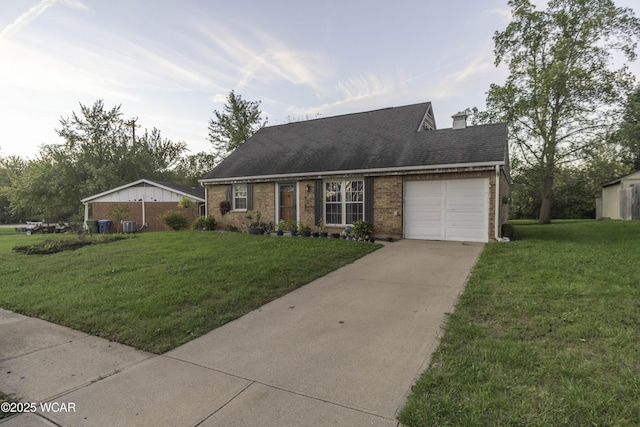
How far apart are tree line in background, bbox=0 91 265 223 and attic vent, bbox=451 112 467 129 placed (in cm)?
2479

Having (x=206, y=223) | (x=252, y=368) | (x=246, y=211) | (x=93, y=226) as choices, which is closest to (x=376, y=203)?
(x=246, y=211)

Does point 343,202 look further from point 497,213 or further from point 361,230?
point 497,213

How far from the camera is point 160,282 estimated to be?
580cm

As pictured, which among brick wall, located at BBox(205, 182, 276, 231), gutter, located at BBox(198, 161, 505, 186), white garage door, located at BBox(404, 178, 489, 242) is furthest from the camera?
brick wall, located at BBox(205, 182, 276, 231)

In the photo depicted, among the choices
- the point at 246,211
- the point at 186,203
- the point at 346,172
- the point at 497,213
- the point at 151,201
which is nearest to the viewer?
the point at 497,213

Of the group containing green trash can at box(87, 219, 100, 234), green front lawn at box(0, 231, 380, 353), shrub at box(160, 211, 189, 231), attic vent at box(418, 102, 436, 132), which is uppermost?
attic vent at box(418, 102, 436, 132)

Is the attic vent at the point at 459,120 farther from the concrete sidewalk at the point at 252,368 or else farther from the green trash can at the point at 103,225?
the green trash can at the point at 103,225

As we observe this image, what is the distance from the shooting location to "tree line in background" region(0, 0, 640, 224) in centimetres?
1842

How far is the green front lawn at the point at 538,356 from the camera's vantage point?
214cm

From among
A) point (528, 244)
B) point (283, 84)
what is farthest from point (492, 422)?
point (283, 84)

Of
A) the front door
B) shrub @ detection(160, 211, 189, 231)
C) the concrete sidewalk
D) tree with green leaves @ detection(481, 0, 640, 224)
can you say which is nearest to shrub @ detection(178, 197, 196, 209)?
shrub @ detection(160, 211, 189, 231)

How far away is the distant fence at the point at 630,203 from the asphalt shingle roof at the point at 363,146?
1299 centimetres

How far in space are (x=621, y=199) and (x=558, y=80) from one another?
28.5 feet

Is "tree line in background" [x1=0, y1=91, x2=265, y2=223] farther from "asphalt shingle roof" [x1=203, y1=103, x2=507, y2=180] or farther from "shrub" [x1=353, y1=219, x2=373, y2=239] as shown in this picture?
"shrub" [x1=353, y1=219, x2=373, y2=239]
